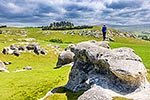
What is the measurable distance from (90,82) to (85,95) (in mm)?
5888

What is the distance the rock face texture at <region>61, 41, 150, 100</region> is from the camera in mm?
29041

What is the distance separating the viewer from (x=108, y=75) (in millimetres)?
32500

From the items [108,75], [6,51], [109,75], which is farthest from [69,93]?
[6,51]

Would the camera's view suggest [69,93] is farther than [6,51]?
No

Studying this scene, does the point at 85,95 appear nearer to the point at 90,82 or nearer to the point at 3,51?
the point at 90,82

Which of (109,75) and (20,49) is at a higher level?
(109,75)

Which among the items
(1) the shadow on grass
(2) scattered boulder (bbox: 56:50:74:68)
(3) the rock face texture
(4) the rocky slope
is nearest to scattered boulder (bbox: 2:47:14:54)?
(2) scattered boulder (bbox: 56:50:74:68)

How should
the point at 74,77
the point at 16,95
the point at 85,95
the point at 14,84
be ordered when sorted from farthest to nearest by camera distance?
the point at 14,84
the point at 16,95
the point at 74,77
the point at 85,95

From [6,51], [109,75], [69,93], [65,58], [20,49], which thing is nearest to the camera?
[109,75]

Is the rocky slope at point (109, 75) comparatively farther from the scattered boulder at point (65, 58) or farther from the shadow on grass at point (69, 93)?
the scattered boulder at point (65, 58)

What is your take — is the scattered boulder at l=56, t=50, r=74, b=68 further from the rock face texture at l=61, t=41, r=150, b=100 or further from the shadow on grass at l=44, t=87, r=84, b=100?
the rock face texture at l=61, t=41, r=150, b=100

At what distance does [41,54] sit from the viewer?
105375mm

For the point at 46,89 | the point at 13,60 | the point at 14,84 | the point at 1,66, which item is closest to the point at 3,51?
the point at 13,60

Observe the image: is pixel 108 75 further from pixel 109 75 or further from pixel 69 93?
pixel 69 93
